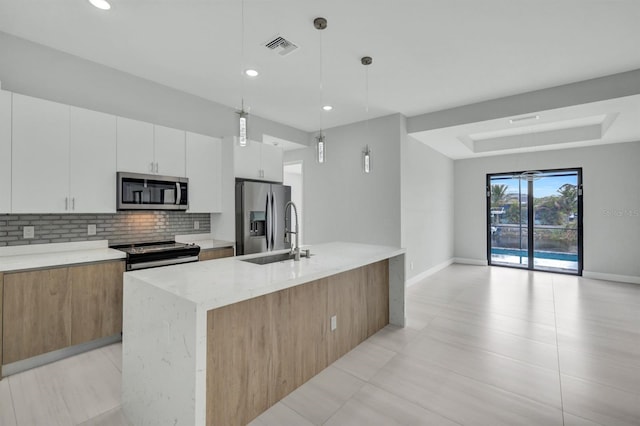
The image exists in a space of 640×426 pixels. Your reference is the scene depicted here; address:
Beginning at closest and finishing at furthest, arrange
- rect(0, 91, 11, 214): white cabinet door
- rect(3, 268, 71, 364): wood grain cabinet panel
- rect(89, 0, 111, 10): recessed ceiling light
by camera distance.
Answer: rect(89, 0, 111, 10): recessed ceiling light, rect(3, 268, 71, 364): wood grain cabinet panel, rect(0, 91, 11, 214): white cabinet door

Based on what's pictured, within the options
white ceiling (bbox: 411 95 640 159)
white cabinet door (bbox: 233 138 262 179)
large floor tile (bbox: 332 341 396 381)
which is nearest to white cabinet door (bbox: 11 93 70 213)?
white cabinet door (bbox: 233 138 262 179)

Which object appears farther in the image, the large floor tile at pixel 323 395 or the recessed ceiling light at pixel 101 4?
the recessed ceiling light at pixel 101 4

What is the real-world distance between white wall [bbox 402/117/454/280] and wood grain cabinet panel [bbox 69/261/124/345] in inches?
140

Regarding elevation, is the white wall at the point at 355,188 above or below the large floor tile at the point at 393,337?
above

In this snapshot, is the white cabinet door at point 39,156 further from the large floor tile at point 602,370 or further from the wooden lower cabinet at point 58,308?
the large floor tile at point 602,370

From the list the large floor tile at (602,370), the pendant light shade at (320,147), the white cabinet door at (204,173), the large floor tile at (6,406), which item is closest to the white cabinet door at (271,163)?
the white cabinet door at (204,173)

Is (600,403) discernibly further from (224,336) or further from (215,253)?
(215,253)

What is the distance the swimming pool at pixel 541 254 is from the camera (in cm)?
609

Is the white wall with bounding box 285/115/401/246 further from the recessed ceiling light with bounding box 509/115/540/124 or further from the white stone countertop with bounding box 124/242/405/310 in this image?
the white stone countertop with bounding box 124/242/405/310

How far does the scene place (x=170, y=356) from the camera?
1576 mm

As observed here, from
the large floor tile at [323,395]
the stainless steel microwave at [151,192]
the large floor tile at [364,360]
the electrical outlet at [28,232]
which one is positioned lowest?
the large floor tile at [323,395]

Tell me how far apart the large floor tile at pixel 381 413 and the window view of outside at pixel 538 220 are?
518 centimetres

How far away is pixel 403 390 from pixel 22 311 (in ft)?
10.1

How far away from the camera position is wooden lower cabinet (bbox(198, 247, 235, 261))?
3.56 m
